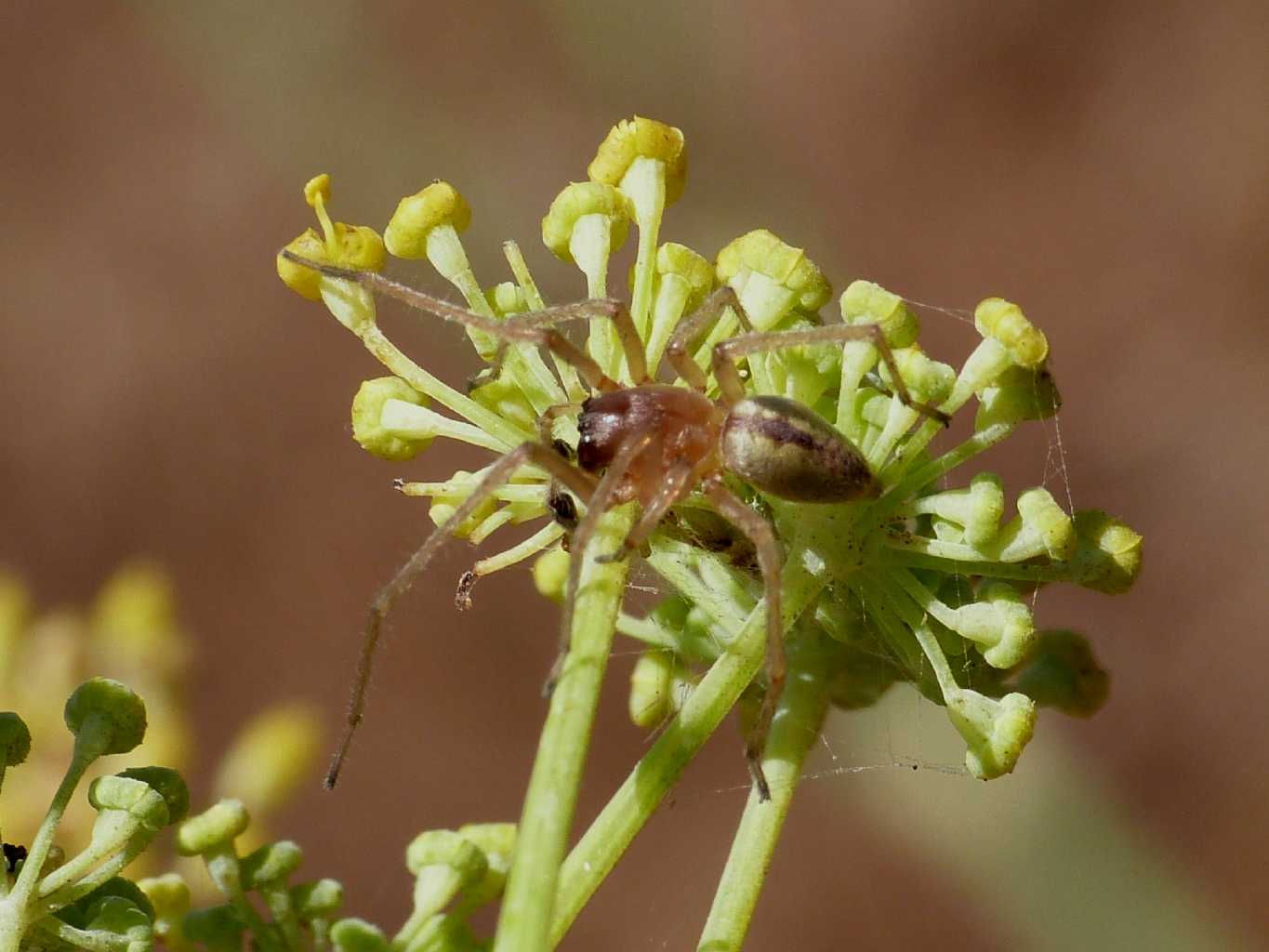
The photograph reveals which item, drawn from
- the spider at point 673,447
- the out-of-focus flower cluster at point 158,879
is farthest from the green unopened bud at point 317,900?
the spider at point 673,447

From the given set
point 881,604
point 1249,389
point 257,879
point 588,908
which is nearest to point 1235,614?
point 1249,389

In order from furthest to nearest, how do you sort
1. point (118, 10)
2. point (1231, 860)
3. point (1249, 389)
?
point (118, 10) < point (1249, 389) < point (1231, 860)

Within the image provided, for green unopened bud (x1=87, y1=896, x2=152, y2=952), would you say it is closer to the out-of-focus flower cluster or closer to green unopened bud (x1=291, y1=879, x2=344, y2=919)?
the out-of-focus flower cluster

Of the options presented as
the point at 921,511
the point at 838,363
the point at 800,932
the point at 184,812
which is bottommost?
the point at 800,932

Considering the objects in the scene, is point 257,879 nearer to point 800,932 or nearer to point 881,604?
point 881,604

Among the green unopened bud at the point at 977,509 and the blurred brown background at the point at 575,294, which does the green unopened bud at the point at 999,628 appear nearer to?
the green unopened bud at the point at 977,509

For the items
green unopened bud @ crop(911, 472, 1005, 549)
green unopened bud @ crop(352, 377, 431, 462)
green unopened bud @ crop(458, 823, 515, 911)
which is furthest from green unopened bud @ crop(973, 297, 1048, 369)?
green unopened bud @ crop(458, 823, 515, 911)

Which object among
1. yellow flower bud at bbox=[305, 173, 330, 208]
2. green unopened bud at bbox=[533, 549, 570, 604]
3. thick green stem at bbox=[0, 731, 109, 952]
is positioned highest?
yellow flower bud at bbox=[305, 173, 330, 208]
